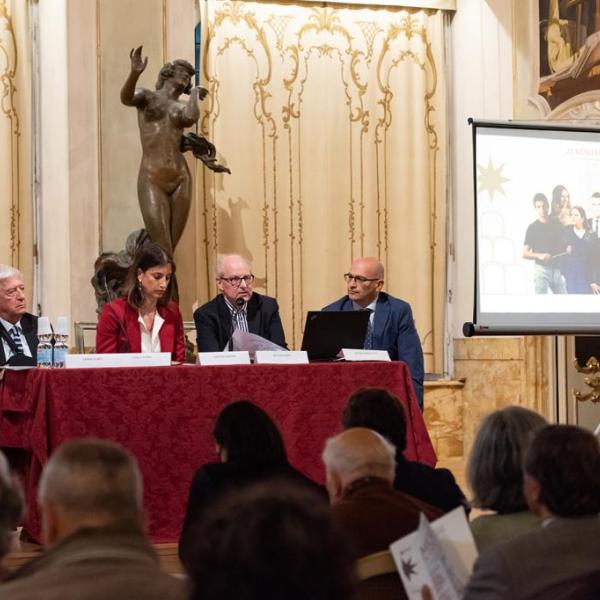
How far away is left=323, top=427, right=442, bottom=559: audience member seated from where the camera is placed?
2346 millimetres

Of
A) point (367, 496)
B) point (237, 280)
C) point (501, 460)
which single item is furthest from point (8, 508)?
point (237, 280)

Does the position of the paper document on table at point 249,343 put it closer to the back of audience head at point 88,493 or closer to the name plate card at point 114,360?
the name plate card at point 114,360

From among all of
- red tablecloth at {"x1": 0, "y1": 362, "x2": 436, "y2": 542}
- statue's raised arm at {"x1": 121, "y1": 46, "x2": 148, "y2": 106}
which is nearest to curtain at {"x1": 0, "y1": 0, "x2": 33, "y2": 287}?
statue's raised arm at {"x1": 121, "y1": 46, "x2": 148, "y2": 106}

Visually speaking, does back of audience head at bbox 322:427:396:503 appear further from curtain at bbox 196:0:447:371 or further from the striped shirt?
curtain at bbox 196:0:447:371

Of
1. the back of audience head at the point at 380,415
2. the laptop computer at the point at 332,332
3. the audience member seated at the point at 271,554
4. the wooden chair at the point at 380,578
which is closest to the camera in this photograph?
the audience member seated at the point at 271,554

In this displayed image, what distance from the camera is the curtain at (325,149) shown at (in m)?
8.02

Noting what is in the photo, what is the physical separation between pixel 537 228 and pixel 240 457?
3.92 m

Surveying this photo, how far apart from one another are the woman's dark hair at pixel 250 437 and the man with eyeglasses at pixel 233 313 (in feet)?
7.60

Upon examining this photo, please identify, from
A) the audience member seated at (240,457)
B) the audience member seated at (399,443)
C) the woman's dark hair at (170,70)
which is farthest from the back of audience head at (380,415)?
the woman's dark hair at (170,70)

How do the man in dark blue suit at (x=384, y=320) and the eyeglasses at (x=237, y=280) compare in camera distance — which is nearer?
the eyeglasses at (x=237, y=280)

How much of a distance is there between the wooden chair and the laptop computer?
268 centimetres

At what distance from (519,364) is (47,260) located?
3.42 m

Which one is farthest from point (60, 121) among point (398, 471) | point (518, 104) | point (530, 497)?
point (530, 497)

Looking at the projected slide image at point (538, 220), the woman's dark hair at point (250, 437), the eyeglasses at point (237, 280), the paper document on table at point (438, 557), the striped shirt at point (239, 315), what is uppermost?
the projected slide image at point (538, 220)
